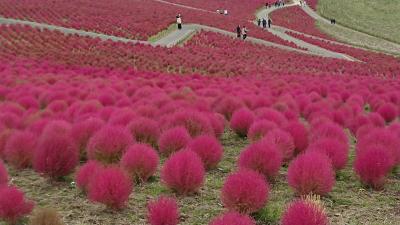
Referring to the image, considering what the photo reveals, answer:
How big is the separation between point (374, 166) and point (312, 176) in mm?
1125

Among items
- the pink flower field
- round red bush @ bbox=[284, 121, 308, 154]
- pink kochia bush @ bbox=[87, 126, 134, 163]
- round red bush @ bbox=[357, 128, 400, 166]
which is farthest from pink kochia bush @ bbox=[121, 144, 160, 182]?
round red bush @ bbox=[357, 128, 400, 166]

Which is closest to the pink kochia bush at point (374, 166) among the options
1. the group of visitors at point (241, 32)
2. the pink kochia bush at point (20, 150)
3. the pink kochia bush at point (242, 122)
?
the pink kochia bush at point (242, 122)

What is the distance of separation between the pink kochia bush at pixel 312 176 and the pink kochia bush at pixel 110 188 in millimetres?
2088

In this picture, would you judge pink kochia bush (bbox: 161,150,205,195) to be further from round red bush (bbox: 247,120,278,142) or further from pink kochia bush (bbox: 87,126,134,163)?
round red bush (bbox: 247,120,278,142)

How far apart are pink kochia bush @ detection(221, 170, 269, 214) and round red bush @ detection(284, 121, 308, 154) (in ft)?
9.73

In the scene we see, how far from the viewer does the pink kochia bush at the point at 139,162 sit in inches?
262

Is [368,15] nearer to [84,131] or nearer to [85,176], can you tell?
[84,131]

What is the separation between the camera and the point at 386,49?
5041 centimetres

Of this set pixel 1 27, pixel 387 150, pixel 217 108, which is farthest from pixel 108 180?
pixel 1 27

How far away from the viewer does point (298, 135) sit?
331 inches

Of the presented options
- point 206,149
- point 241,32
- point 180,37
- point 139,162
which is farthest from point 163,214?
point 241,32

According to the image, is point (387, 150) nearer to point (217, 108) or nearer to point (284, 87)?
point (217, 108)

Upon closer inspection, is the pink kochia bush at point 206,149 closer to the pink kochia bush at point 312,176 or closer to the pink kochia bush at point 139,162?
the pink kochia bush at point 139,162

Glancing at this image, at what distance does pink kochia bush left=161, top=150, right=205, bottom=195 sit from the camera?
6.17m
